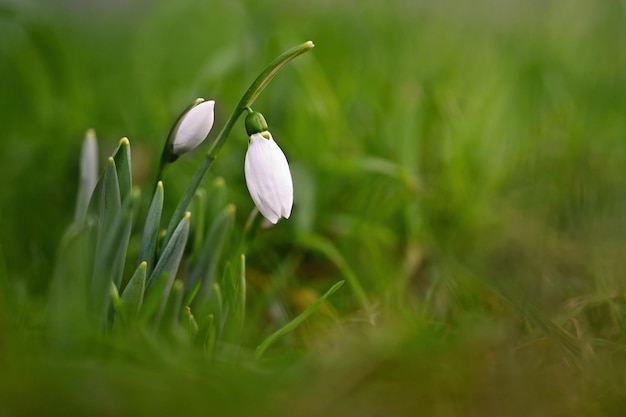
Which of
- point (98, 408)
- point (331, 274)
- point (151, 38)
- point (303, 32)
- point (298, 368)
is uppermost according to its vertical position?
point (151, 38)

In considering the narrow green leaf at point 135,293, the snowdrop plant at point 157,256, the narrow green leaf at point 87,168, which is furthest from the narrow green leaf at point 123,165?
the narrow green leaf at point 87,168

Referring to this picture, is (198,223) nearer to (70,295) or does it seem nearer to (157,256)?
(157,256)

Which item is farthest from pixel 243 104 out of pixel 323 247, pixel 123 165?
pixel 323 247

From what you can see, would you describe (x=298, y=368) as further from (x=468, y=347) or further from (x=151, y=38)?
(x=151, y=38)

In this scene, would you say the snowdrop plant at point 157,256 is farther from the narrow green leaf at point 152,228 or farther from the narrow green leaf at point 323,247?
the narrow green leaf at point 323,247

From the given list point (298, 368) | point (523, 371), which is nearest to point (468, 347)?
point (523, 371)

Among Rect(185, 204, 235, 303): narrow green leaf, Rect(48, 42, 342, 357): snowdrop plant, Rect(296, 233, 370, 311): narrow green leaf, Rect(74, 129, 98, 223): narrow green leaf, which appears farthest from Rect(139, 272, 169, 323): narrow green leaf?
Rect(296, 233, 370, 311): narrow green leaf

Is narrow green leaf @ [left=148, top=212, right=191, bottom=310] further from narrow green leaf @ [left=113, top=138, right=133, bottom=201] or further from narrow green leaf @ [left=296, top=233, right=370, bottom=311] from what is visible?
narrow green leaf @ [left=296, top=233, right=370, bottom=311]
